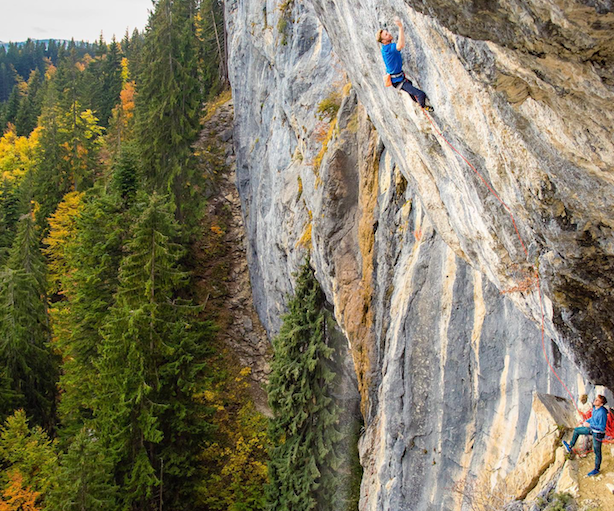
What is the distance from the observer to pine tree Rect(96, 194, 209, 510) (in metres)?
16.3

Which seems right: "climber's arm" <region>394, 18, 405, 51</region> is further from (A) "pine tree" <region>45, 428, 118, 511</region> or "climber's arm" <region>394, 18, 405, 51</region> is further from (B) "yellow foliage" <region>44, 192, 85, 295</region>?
(B) "yellow foliage" <region>44, 192, 85, 295</region>

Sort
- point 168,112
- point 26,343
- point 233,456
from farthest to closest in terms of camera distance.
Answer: point 168,112 < point 26,343 < point 233,456

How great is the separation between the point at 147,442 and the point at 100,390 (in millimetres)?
2453

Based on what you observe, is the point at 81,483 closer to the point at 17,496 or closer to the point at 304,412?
the point at 17,496

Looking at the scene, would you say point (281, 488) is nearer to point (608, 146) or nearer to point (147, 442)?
point (147, 442)

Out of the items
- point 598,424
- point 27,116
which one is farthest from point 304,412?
point 27,116

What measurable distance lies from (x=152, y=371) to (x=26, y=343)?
9007mm

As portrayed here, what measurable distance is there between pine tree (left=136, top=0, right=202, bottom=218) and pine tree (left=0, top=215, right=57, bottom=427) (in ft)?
24.6

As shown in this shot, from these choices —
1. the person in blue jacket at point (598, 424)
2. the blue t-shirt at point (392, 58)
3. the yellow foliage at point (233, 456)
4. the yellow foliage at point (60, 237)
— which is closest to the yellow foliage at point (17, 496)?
the yellow foliage at point (233, 456)

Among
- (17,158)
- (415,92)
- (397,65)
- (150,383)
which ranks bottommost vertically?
(150,383)

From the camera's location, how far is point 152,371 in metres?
17.3

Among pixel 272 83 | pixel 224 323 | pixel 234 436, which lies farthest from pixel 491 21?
pixel 224 323

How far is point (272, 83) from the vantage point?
76.2 feet

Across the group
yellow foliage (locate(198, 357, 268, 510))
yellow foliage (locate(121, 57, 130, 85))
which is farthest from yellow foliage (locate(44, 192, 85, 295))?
yellow foliage (locate(121, 57, 130, 85))
